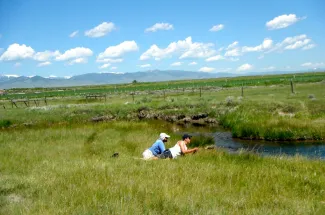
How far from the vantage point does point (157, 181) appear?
7758 mm

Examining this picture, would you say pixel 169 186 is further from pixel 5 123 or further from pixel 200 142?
pixel 5 123

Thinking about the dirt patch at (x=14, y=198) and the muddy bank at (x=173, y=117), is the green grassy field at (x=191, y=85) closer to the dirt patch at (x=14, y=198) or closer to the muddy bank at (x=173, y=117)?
the muddy bank at (x=173, y=117)

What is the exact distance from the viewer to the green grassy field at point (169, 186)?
6086 millimetres

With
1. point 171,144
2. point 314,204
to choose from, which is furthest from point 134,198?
point 171,144

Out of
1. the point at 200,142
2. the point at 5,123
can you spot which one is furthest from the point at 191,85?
the point at 200,142

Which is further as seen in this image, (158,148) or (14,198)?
(158,148)

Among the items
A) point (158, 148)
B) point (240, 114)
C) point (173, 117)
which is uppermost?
point (158, 148)

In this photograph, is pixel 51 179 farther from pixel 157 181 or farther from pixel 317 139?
pixel 317 139

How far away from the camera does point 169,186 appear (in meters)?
7.30

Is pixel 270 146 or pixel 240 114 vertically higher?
pixel 240 114

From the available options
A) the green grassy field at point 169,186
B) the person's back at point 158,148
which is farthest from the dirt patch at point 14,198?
the person's back at point 158,148

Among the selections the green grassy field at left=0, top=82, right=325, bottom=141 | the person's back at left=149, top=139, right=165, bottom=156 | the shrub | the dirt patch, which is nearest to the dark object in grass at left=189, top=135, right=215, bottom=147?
the green grassy field at left=0, top=82, right=325, bottom=141

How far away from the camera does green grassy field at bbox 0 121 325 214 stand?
20.0 ft

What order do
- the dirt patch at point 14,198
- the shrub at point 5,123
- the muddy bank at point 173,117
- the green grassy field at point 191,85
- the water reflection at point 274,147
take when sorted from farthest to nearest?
the green grassy field at point 191,85 < the shrub at point 5,123 < the muddy bank at point 173,117 < the water reflection at point 274,147 < the dirt patch at point 14,198
